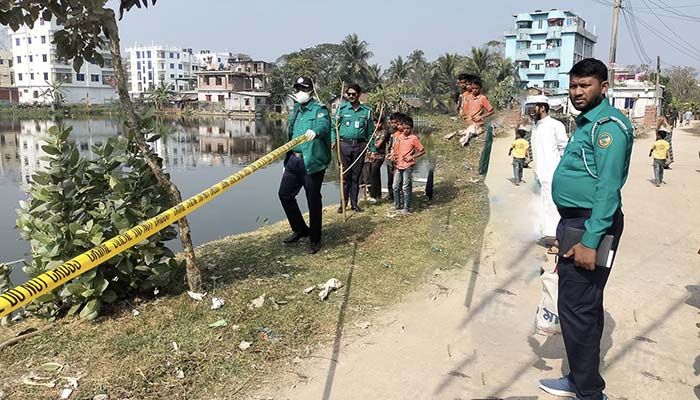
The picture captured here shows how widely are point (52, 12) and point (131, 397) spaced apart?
Answer: 2642 mm

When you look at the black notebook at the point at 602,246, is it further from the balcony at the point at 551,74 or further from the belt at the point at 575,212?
the balcony at the point at 551,74

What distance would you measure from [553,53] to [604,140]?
67.8 metres

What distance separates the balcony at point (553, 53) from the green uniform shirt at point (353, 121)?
62971 millimetres

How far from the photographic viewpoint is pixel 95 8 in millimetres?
3439

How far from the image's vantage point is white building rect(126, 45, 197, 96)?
101500 millimetres

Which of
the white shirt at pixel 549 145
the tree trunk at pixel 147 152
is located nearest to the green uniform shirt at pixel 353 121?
the white shirt at pixel 549 145

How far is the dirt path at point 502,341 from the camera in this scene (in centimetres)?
312

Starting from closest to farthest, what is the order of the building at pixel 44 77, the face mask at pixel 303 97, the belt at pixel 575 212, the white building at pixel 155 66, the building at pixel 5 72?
the belt at pixel 575 212 → the face mask at pixel 303 97 → the building at pixel 44 77 → the building at pixel 5 72 → the white building at pixel 155 66

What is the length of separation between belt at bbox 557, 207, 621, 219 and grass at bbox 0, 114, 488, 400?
1831 millimetres

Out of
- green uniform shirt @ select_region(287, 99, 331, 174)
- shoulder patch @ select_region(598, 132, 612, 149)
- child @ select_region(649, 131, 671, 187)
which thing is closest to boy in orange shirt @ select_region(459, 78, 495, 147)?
green uniform shirt @ select_region(287, 99, 331, 174)

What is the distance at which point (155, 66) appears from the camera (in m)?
102

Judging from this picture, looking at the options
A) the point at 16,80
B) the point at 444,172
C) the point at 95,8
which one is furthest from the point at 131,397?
the point at 16,80

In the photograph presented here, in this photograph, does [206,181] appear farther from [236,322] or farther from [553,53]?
[553,53]

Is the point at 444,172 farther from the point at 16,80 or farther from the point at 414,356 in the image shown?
the point at 16,80
